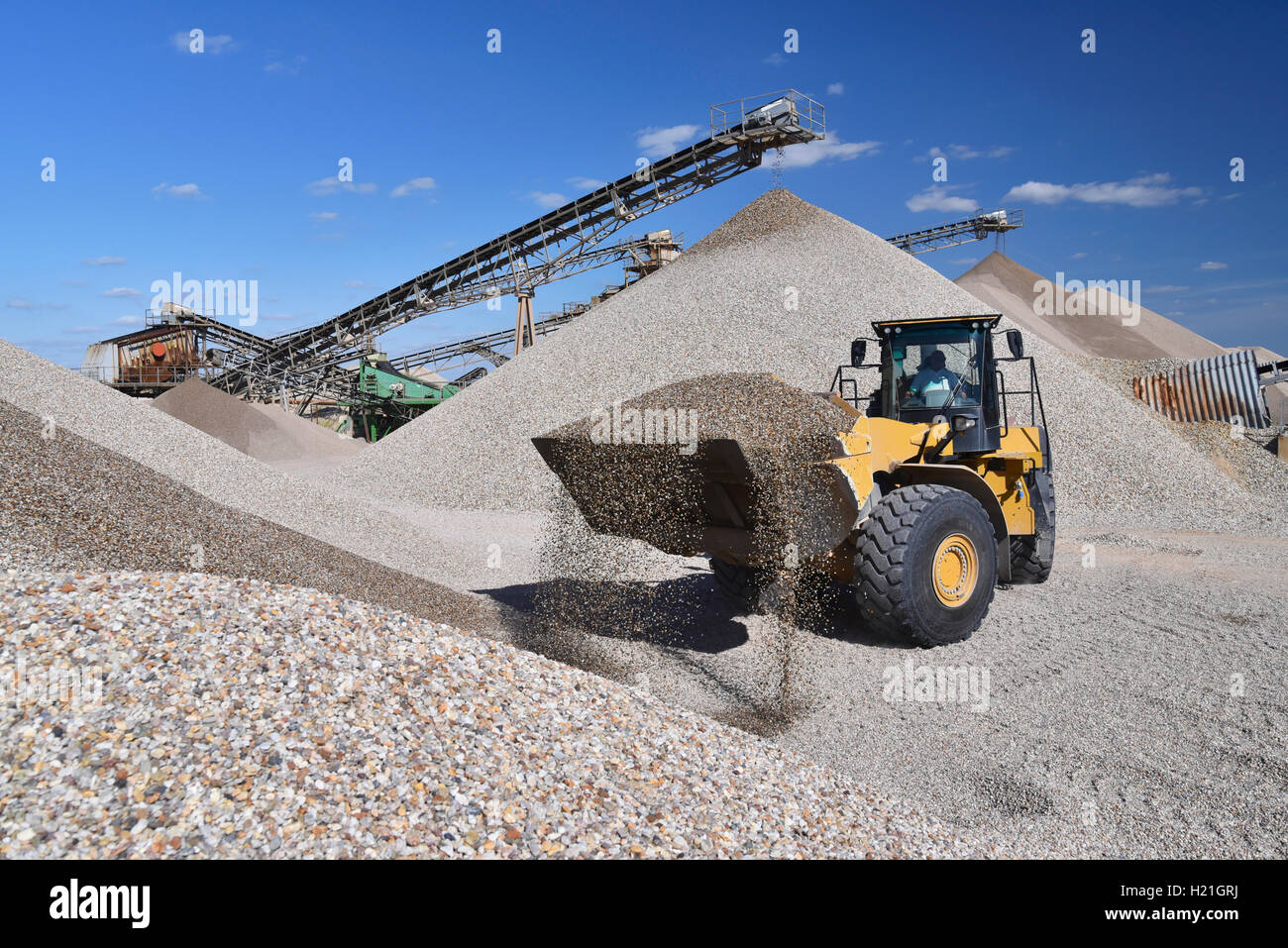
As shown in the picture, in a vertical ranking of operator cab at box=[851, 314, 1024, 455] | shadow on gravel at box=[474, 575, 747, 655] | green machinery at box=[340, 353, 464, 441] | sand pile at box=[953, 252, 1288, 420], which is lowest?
shadow on gravel at box=[474, 575, 747, 655]

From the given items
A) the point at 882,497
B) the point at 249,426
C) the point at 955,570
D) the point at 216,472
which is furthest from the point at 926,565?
the point at 249,426

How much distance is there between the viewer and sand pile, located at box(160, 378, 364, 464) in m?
20.9

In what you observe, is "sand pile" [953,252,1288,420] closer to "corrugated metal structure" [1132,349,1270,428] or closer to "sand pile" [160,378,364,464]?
"corrugated metal structure" [1132,349,1270,428]

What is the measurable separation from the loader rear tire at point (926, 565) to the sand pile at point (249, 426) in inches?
722

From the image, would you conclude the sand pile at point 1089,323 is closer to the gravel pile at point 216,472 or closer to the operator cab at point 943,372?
the operator cab at point 943,372

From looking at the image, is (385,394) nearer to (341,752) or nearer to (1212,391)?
(1212,391)

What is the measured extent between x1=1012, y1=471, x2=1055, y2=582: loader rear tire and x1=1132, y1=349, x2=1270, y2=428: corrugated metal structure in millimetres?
10594

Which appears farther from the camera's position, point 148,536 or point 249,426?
point 249,426

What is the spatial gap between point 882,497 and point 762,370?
8.33 metres

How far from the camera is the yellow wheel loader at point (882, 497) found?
16.4 ft

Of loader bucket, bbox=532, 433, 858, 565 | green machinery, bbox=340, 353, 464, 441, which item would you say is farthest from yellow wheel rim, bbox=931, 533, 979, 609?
green machinery, bbox=340, 353, 464, 441

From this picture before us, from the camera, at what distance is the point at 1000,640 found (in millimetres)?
5793

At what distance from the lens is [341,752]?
2.72m
